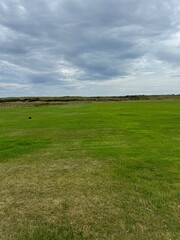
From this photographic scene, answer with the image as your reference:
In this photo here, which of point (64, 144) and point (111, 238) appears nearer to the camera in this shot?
point (111, 238)

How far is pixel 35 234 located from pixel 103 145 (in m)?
8.94

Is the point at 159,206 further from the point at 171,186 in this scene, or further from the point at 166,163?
the point at 166,163

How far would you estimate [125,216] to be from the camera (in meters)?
5.79

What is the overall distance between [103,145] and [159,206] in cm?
772

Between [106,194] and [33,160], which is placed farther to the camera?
[33,160]

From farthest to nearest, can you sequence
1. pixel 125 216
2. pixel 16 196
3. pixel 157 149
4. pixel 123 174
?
pixel 157 149, pixel 123 174, pixel 16 196, pixel 125 216

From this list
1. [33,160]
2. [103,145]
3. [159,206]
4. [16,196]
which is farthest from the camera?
[103,145]

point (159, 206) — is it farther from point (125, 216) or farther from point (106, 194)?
point (106, 194)

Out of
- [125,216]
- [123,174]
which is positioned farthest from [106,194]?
[123,174]

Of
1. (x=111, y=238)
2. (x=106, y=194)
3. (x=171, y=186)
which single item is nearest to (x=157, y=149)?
(x=171, y=186)

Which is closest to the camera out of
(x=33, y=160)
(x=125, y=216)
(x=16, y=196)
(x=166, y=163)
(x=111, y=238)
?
(x=111, y=238)

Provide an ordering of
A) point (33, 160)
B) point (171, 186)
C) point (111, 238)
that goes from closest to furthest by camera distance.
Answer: point (111, 238), point (171, 186), point (33, 160)

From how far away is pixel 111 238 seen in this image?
16.3 feet

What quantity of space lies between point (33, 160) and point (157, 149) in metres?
5.65
